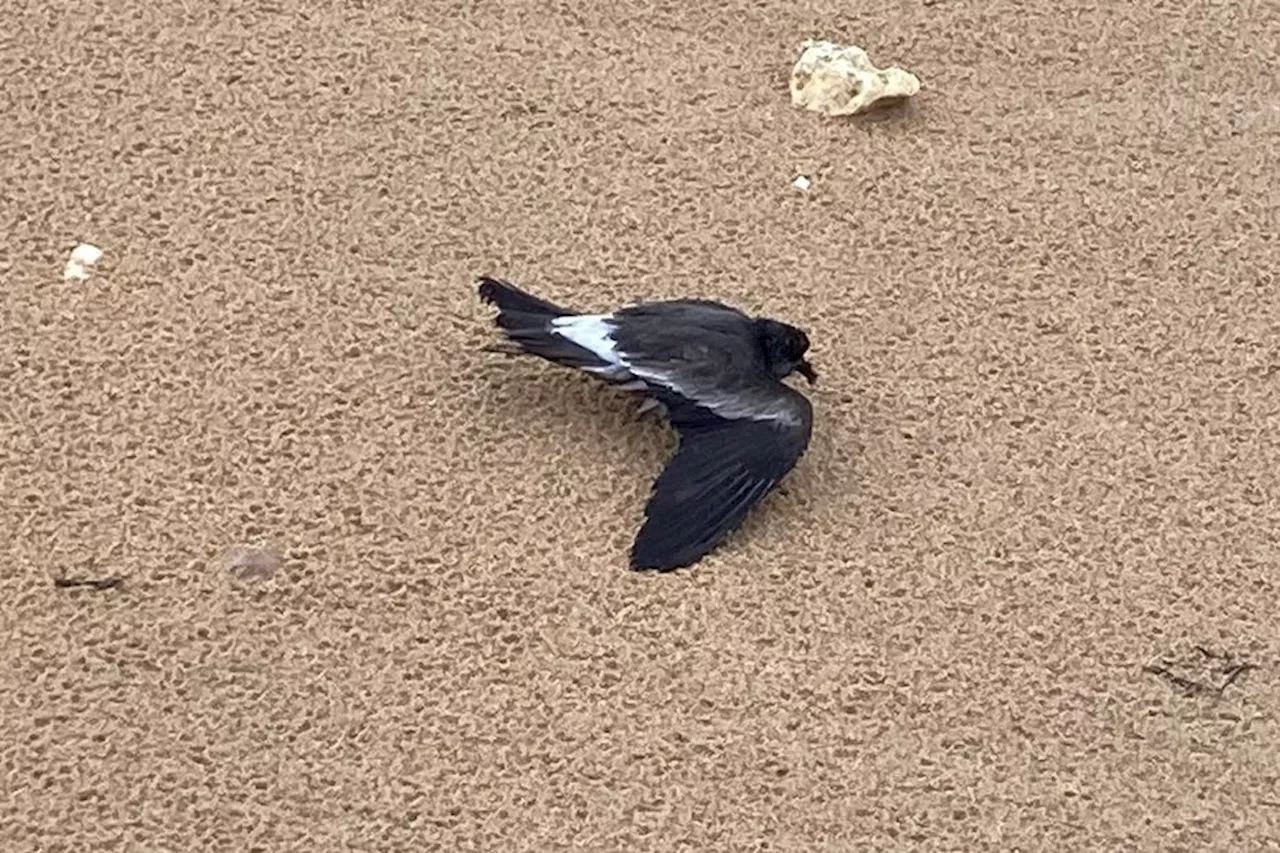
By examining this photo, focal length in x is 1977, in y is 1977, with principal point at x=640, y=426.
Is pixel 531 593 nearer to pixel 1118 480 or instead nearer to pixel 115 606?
pixel 115 606

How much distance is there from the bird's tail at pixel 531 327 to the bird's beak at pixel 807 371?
14 centimetres

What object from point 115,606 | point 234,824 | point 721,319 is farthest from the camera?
point 721,319

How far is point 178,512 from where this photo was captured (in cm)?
124

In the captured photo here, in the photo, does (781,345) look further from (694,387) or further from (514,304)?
(514,304)

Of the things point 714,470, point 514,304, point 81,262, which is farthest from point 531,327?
point 81,262

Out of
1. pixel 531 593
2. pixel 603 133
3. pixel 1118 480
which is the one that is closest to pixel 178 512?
pixel 531 593

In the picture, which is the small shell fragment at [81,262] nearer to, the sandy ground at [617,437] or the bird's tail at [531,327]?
the sandy ground at [617,437]

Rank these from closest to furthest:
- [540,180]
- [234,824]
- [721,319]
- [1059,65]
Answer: [234,824], [721,319], [540,180], [1059,65]

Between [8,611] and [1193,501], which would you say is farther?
[1193,501]

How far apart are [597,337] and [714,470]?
12 cm

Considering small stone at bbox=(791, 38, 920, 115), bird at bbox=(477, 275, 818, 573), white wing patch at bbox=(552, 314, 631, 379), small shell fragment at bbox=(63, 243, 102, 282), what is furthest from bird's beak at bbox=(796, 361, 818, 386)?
small shell fragment at bbox=(63, 243, 102, 282)

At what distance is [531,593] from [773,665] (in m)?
0.15

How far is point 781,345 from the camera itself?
4.31 ft

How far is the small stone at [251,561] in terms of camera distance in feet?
3.96
